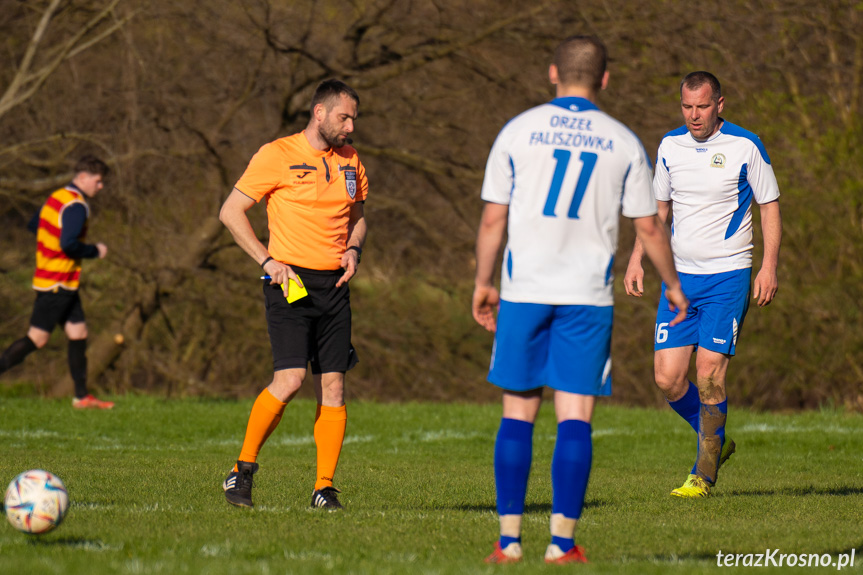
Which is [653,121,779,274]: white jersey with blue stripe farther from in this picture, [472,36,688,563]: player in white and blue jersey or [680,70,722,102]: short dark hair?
[472,36,688,563]: player in white and blue jersey

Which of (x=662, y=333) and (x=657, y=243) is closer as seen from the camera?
(x=657, y=243)

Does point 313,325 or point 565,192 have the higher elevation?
point 565,192

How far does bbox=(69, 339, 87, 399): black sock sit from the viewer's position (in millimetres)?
11094

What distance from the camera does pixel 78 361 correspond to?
36.5 feet

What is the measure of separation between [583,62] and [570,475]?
160 cm

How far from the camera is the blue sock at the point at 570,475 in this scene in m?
4.05

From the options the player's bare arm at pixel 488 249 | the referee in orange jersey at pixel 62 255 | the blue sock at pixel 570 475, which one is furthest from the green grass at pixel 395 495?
the player's bare arm at pixel 488 249

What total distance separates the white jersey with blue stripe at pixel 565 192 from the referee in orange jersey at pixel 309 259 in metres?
1.78

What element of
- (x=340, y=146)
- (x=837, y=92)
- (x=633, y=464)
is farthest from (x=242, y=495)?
(x=837, y=92)

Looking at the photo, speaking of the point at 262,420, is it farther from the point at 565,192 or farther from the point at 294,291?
the point at 565,192

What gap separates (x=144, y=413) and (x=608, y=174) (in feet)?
26.1

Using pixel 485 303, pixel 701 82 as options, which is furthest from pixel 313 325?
pixel 701 82

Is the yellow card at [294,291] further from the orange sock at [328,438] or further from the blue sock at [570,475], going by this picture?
the blue sock at [570,475]

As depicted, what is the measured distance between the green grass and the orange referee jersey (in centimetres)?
136
